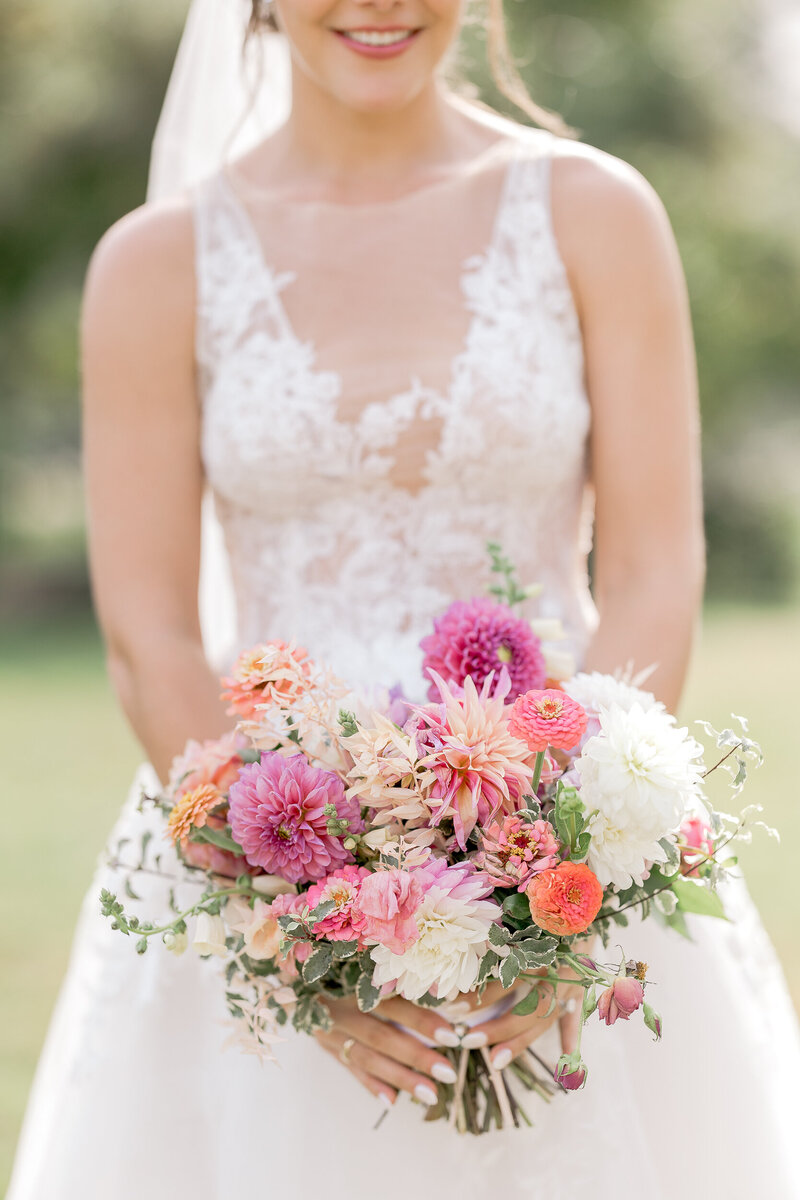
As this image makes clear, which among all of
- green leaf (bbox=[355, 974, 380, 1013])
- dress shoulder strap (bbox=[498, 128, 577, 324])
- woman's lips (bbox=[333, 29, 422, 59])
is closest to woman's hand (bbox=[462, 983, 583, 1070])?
green leaf (bbox=[355, 974, 380, 1013])

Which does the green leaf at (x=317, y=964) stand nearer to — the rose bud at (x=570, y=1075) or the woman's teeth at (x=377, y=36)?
the rose bud at (x=570, y=1075)

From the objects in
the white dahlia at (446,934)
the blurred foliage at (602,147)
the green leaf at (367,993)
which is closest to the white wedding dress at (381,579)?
the green leaf at (367,993)

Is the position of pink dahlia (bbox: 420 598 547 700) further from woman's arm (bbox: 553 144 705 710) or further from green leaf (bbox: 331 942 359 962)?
woman's arm (bbox: 553 144 705 710)

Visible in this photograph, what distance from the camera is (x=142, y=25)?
1473 cm

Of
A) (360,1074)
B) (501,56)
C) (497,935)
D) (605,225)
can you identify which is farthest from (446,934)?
(501,56)

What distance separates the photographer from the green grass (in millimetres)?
5672

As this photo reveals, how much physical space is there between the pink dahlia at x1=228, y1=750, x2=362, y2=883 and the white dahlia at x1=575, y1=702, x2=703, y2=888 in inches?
12.0

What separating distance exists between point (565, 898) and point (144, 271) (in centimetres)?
149

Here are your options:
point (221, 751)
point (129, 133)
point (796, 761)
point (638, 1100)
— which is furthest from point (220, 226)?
point (129, 133)

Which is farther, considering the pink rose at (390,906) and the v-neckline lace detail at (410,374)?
the v-neckline lace detail at (410,374)

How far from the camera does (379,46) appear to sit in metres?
2.30

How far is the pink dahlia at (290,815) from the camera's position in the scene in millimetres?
1690

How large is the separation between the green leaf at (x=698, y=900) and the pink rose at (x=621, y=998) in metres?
0.35

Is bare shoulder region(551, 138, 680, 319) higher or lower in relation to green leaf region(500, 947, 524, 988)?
higher
